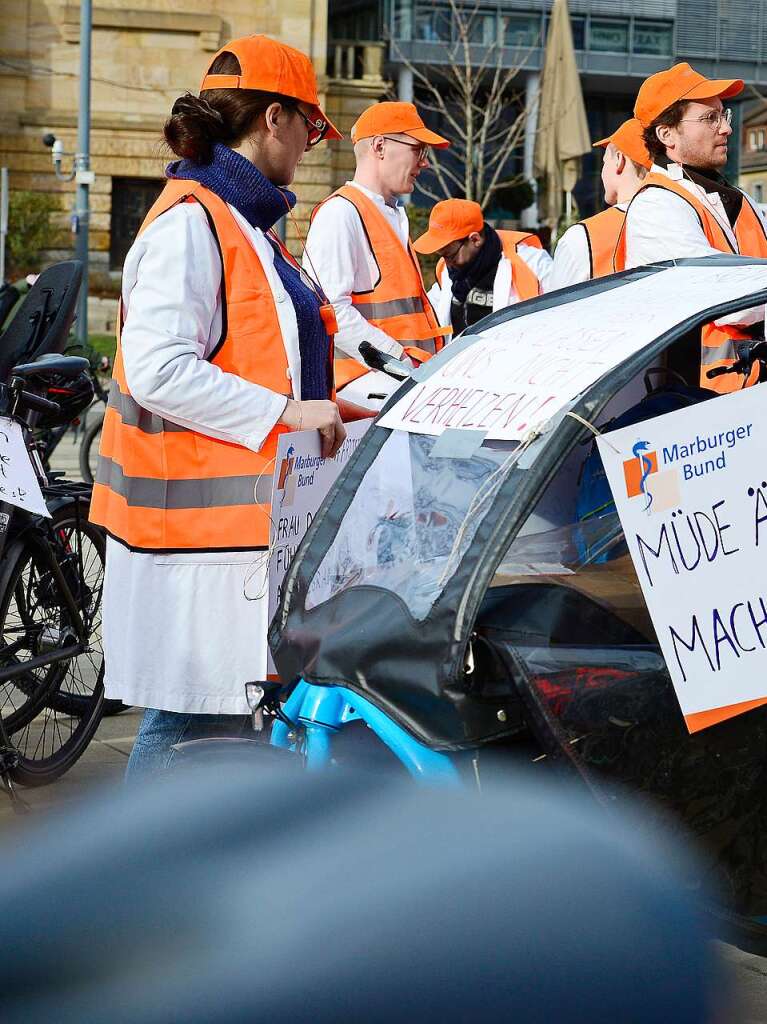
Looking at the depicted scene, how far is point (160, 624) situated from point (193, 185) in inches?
36.5

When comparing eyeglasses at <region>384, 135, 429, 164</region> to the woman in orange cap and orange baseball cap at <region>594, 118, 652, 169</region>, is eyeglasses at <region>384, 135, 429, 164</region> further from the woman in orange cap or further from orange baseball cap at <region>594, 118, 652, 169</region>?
the woman in orange cap

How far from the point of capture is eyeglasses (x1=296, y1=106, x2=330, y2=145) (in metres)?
3.33

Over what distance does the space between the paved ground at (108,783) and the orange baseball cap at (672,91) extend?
259 cm

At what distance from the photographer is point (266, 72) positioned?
3188 millimetres

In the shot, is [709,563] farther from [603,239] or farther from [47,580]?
[603,239]

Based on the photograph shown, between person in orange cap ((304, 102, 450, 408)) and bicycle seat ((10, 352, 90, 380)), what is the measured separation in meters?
1.11

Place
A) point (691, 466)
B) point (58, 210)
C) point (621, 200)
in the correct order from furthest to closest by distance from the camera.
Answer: point (58, 210) → point (621, 200) → point (691, 466)

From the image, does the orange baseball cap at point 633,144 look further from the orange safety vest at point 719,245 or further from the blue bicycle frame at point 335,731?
the blue bicycle frame at point 335,731

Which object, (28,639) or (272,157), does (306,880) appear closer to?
(272,157)

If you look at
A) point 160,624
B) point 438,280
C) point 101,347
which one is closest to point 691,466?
point 160,624

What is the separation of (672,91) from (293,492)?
7.65 ft

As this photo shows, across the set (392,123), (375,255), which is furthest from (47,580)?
(392,123)

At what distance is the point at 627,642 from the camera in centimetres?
246

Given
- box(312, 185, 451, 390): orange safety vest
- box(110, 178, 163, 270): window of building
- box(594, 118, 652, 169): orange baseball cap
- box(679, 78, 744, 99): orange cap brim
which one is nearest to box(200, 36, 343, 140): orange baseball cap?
box(679, 78, 744, 99): orange cap brim
